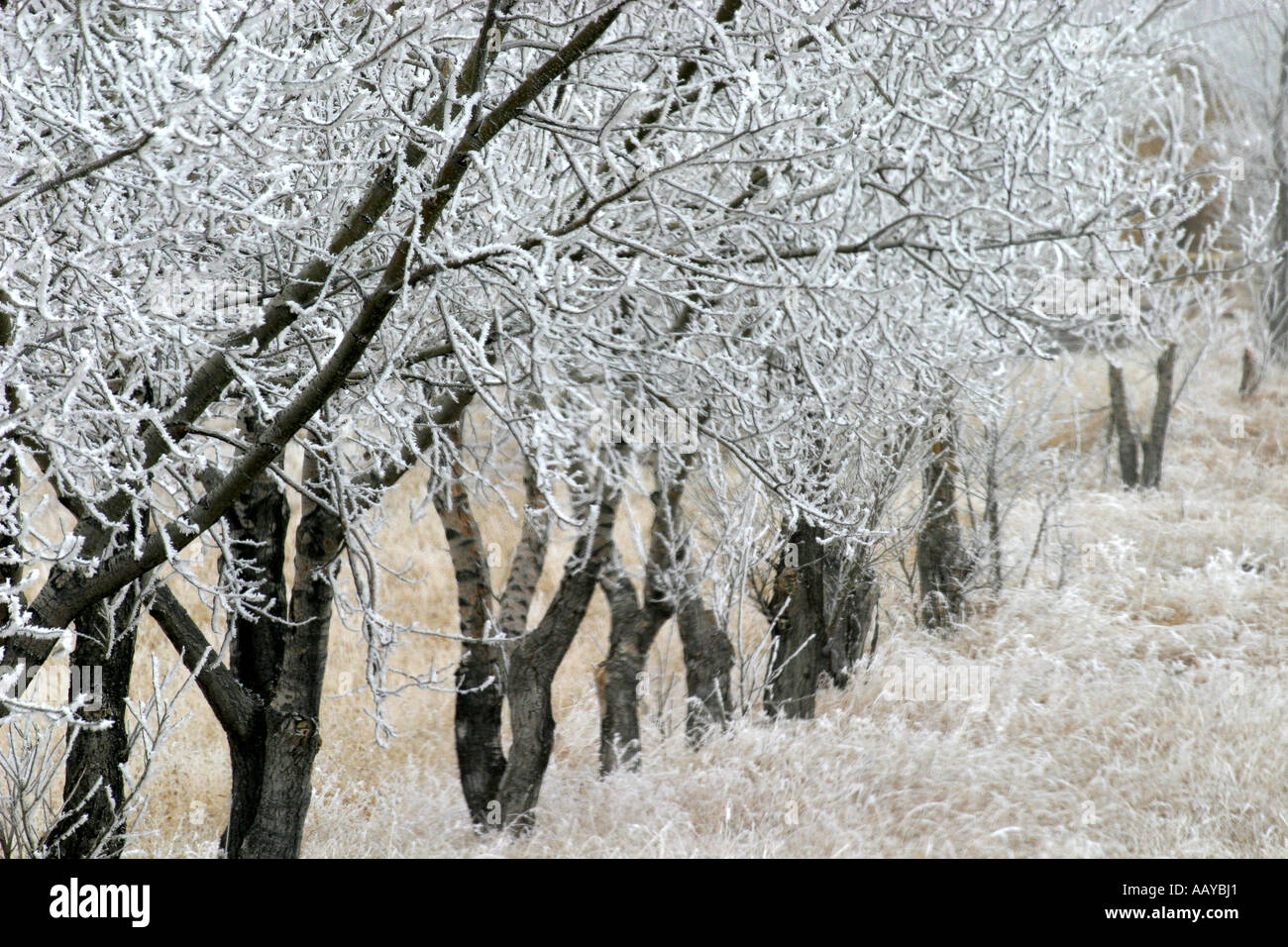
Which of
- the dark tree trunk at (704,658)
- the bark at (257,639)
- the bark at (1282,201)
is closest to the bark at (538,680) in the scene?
the dark tree trunk at (704,658)

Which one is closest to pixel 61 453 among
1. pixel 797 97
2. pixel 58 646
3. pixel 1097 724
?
pixel 58 646

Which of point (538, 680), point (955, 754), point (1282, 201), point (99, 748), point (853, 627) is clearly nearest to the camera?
point (99, 748)

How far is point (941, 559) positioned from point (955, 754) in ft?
8.98

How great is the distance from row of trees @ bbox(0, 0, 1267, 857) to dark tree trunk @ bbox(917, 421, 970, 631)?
186 centimetres

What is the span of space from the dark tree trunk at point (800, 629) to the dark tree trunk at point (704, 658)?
0.32 m

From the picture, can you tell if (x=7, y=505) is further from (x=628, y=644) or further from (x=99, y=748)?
(x=628, y=644)

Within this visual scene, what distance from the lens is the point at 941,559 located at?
894 cm

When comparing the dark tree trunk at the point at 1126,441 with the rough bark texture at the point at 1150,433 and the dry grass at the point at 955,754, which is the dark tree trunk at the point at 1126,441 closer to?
the rough bark texture at the point at 1150,433

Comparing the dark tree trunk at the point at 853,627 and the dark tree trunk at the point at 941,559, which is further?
the dark tree trunk at the point at 941,559

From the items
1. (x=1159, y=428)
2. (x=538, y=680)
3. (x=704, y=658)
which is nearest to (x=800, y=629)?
(x=704, y=658)

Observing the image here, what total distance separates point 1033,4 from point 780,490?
344cm

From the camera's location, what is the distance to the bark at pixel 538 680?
19.5ft

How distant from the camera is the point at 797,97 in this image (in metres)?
4.41

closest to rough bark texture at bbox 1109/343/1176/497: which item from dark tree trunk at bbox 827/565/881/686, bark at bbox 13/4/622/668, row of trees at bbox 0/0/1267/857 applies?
dark tree trunk at bbox 827/565/881/686
